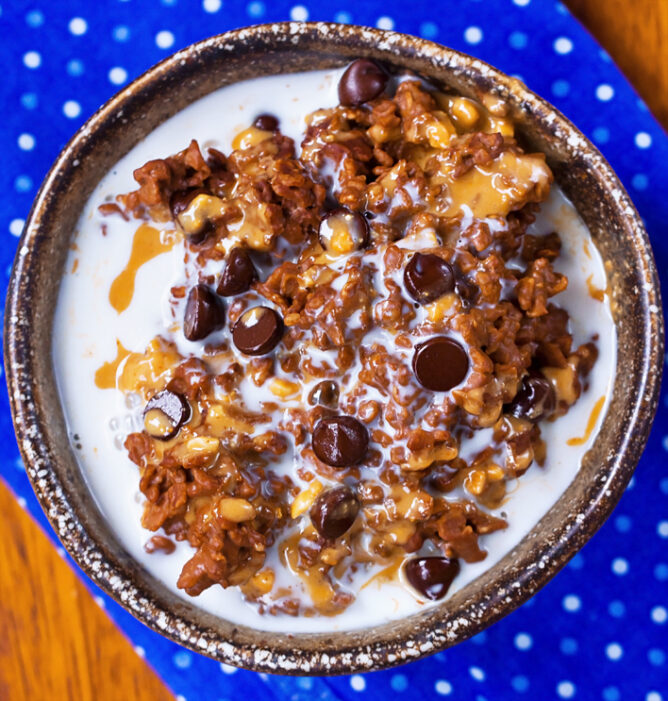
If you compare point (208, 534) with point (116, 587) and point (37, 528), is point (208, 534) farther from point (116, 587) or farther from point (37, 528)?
point (37, 528)

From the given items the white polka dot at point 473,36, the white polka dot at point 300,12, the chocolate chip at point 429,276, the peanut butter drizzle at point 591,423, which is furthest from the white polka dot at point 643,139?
the white polka dot at point 300,12

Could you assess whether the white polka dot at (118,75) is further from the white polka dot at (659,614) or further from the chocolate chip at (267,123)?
the white polka dot at (659,614)

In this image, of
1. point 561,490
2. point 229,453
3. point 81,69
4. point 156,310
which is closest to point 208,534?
point 229,453

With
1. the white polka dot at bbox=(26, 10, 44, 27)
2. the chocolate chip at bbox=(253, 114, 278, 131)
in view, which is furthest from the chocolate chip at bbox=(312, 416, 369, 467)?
the white polka dot at bbox=(26, 10, 44, 27)

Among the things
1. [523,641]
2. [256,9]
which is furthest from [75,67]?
[523,641]

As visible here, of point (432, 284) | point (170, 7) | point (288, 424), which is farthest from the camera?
point (170, 7)

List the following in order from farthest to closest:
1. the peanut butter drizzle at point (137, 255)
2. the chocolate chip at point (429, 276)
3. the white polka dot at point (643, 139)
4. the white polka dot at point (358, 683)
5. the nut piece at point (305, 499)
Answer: the white polka dot at point (358, 683) < the white polka dot at point (643, 139) < the peanut butter drizzle at point (137, 255) < the nut piece at point (305, 499) < the chocolate chip at point (429, 276)

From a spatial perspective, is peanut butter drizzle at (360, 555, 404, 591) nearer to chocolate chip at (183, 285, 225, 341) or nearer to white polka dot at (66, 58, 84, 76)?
chocolate chip at (183, 285, 225, 341)
